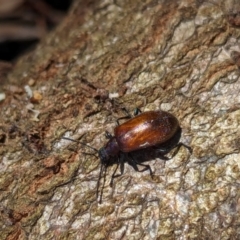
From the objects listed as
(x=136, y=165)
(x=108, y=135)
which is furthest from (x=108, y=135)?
(x=136, y=165)

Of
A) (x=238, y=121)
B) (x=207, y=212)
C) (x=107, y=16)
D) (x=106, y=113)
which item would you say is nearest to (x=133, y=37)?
(x=107, y=16)

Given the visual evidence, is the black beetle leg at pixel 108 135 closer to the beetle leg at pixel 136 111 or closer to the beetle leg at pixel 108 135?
the beetle leg at pixel 108 135

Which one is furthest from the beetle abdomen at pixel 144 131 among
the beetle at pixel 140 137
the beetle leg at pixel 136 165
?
the beetle leg at pixel 136 165

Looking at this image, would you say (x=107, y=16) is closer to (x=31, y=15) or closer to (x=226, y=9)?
(x=226, y=9)

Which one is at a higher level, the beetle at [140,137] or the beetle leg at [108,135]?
the beetle leg at [108,135]

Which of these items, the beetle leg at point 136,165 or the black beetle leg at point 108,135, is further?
the black beetle leg at point 108,135

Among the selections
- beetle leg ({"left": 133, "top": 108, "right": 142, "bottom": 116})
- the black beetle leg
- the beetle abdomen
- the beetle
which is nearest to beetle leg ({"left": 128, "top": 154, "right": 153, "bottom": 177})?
the beetle

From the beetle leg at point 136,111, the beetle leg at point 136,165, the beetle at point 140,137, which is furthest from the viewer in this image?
the beetle leg at point 136,111
